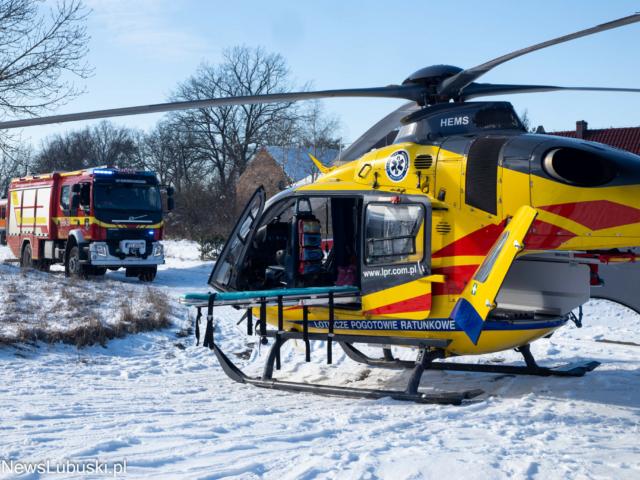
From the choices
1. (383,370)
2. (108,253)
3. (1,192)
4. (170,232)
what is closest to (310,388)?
(383,370)

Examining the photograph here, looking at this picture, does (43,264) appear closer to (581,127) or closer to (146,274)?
(146,274)

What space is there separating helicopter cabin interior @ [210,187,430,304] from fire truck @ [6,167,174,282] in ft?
26.8

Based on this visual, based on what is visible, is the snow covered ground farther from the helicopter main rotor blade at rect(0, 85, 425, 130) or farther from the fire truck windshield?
the fire truck windshield

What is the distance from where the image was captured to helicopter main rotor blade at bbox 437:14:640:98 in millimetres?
4333

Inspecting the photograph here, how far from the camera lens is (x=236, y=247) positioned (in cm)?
754

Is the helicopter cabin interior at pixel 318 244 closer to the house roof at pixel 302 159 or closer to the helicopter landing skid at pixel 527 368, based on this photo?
the helicopter landing skid at pixel 527 368

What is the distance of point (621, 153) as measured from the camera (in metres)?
5.45

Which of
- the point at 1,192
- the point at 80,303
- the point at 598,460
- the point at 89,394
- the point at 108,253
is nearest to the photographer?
the point at 598,460

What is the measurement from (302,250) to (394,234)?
1.37 meters

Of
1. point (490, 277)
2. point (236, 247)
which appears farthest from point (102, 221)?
point (490, 277)

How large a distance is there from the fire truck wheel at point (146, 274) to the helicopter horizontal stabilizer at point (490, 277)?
458 inches

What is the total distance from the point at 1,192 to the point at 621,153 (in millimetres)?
68466

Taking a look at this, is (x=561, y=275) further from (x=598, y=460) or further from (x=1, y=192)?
(x=1, y=192)

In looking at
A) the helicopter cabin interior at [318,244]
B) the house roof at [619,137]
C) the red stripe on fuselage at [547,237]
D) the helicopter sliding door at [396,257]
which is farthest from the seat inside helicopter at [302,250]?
the house roof at [619,137]
